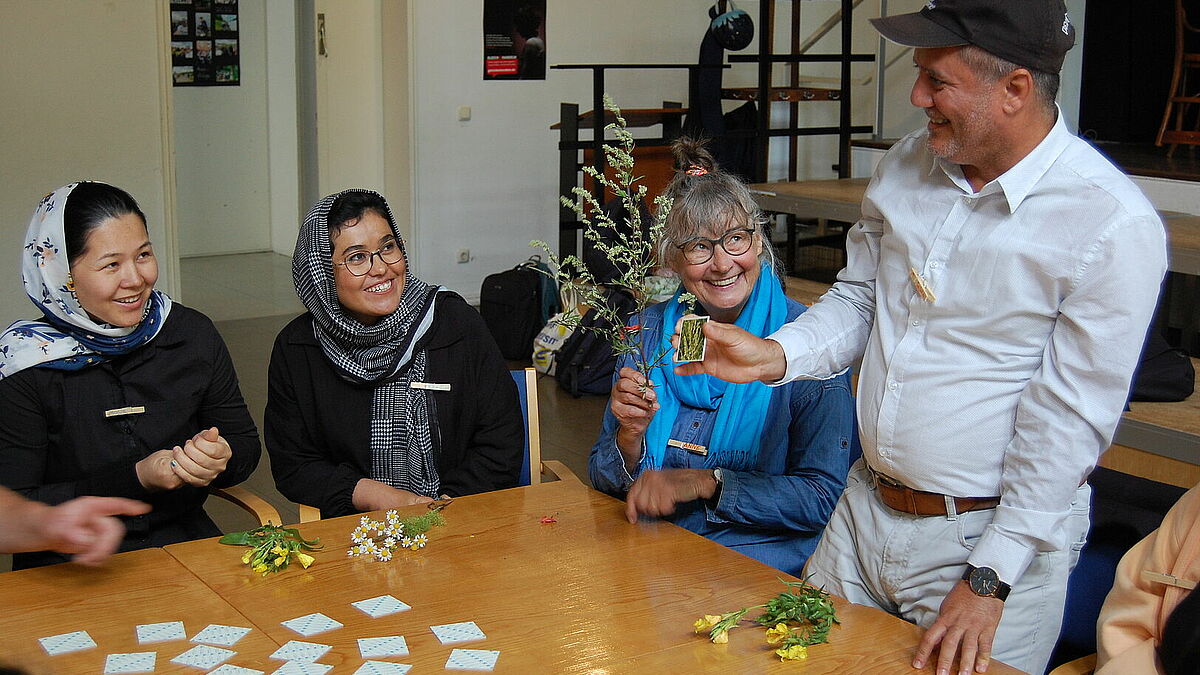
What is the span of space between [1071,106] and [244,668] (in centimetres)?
860

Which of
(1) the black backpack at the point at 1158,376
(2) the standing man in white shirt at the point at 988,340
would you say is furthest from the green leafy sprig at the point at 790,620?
(1) the black backpack at the point at 1158,376

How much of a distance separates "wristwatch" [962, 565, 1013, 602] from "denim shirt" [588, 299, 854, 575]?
25.3 inches

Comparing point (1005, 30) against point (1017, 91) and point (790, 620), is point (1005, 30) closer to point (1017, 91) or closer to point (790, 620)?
point (1017, 91)

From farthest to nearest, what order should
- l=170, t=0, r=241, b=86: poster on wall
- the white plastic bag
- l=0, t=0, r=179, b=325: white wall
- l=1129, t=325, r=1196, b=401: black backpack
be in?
l=170, t=0, r=241, b=86: poster on wall < the white plastic bag < l=0, t=0, r=179, b=325: white wall < l=1129, t=325, r=1196, b=401: black backpack

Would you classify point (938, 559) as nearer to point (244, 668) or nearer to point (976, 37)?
point (976, 37)

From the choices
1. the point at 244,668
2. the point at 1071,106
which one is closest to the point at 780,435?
the point at 244,668

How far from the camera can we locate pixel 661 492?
2.27 metres

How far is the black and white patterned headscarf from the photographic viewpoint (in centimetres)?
272

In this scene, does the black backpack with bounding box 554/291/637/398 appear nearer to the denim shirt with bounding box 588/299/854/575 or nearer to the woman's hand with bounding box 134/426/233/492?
the denim shirt with bounding box 588/299/854/575

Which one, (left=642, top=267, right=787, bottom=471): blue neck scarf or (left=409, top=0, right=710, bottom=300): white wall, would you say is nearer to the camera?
(left=642, top=267, right=787, bottom=471): blue neck scarf

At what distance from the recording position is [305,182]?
9.93m

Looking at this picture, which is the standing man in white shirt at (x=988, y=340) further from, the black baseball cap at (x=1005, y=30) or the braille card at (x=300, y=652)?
the braille card at (x=300, y=652)

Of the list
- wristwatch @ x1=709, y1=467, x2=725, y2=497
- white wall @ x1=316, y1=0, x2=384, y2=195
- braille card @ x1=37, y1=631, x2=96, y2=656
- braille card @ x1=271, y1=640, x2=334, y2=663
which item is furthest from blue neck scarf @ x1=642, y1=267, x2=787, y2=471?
white wall @ x1=316, y1=0, x2=384, y2=195

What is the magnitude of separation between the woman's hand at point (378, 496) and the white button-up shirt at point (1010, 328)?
1.10m
